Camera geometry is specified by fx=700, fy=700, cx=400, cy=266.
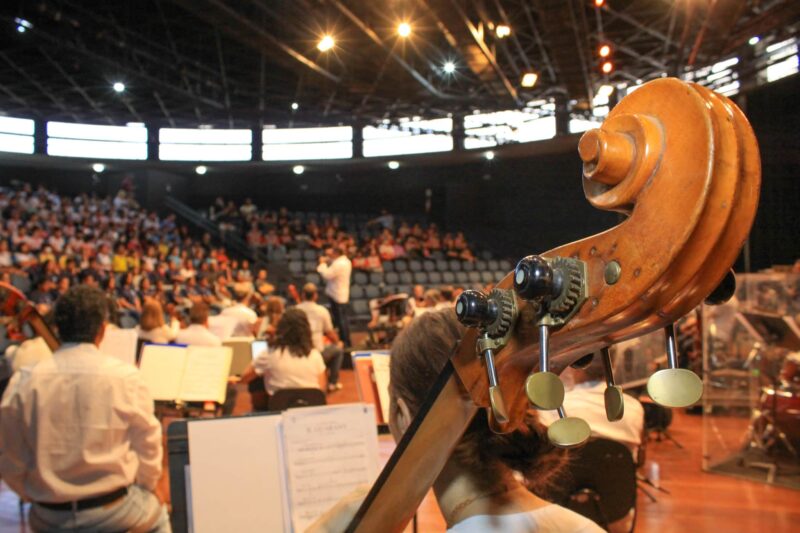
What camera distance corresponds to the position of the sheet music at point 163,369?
4043 millimetres

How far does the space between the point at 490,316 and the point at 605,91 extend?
13.3 m

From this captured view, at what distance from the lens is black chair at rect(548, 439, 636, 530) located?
2502 mm

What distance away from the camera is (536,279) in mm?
667

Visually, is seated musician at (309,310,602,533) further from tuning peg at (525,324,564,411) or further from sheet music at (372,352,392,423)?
sheet music at (372,352,392,423)

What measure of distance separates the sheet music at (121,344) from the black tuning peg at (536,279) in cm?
414

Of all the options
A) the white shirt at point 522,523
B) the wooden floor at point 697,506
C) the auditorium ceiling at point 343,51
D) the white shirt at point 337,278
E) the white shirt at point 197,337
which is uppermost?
the auditorium ceiling at point 343,51

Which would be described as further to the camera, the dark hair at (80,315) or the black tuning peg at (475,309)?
the dark hair at (80,315)

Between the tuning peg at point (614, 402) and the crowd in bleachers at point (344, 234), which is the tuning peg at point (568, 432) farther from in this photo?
the crowd in bleachers at point (344, 234)

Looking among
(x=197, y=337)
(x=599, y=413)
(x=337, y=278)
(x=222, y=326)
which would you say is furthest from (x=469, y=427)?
(x=337, y=278)

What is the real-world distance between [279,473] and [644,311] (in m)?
1.69

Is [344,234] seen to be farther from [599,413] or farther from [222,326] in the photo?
[599,413]

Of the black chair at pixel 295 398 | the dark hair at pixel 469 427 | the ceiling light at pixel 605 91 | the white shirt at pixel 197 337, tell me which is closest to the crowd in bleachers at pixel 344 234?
the ceiling light at pixel 605 91

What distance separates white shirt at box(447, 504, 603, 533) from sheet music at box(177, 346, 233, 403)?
3180mm

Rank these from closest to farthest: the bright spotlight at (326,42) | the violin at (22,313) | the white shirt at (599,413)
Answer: the white shirt at (599,413) < the violin at (22,313) < the bright spotlight at (326,42)
